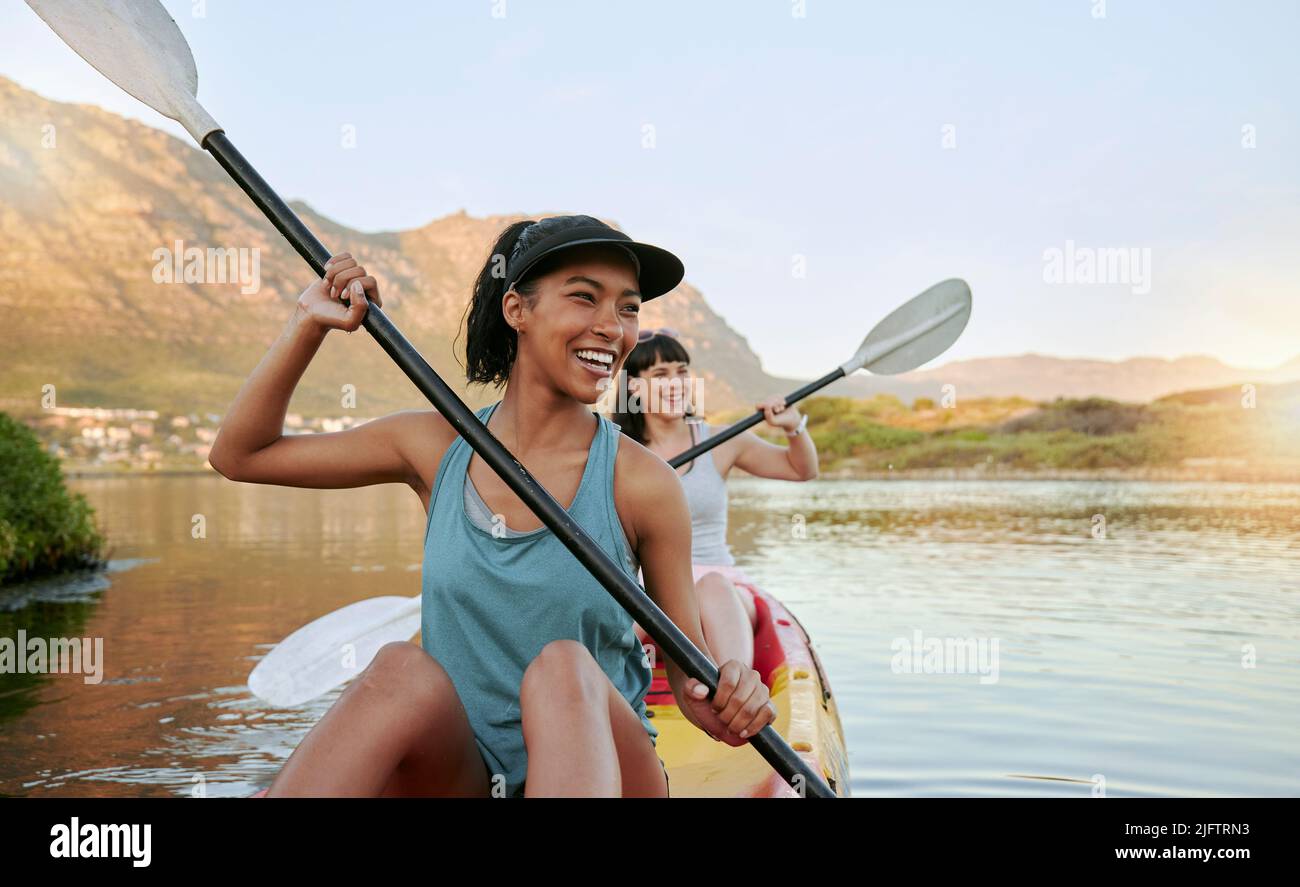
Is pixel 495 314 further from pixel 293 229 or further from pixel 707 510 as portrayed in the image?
pixel 707 510

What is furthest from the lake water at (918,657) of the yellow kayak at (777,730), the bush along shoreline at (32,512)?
the yellow kayak at (777,730)

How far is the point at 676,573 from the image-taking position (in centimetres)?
247

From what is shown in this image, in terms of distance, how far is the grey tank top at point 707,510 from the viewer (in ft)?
18.7

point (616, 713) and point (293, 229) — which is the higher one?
point (293, 229)

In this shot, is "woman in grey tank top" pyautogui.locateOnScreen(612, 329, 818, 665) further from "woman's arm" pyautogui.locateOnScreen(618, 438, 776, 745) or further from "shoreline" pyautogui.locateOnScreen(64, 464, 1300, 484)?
"shoreline" pyautogui.locateOnScreen(64, 464, 1300, 484)

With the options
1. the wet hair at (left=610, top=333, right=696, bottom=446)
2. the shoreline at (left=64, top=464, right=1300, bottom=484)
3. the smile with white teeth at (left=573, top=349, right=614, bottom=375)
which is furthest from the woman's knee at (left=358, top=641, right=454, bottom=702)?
the shoreline at (left=64, top=464, right=1300, bottom=484)

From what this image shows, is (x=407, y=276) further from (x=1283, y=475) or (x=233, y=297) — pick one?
(x=1283, y=475)

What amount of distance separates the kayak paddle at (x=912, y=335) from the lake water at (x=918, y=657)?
2.08 metres

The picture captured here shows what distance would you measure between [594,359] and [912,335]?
4199 millimetres

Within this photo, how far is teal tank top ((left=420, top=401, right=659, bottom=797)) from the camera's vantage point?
7.50 feet

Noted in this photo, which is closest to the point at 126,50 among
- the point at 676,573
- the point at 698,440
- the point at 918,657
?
the point at 676,573

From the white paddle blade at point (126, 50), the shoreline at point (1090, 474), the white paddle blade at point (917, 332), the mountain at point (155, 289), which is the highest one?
the mountain at point (155, 289)

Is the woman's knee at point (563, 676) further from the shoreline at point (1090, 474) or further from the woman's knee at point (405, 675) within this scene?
the shoreline at point (1090, 474)
